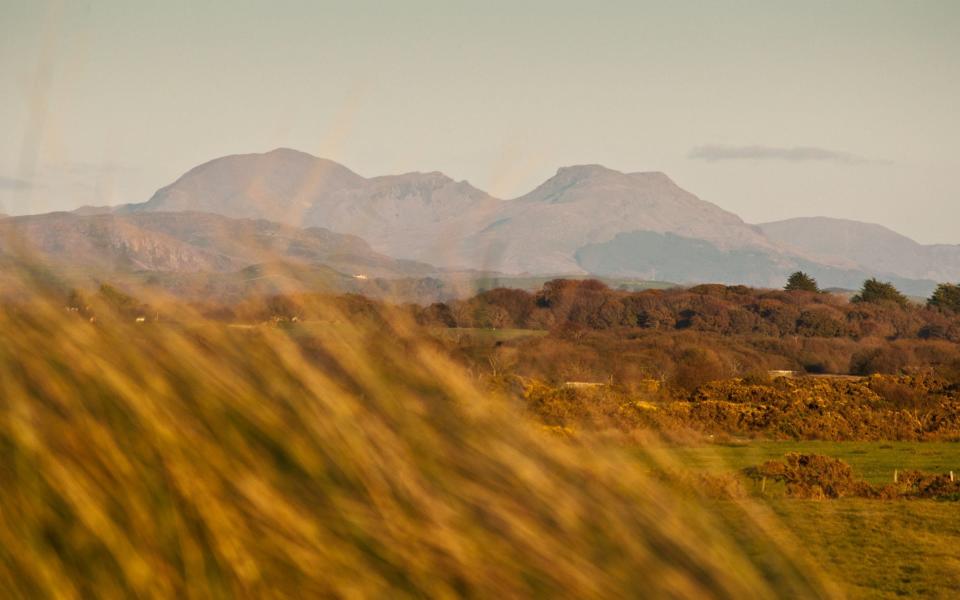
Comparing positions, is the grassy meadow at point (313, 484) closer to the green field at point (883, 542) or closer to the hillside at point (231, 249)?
the hillside at point (231, 249)

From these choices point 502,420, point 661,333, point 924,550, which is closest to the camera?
point 502,420

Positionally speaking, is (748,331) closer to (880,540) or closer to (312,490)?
(880,540)

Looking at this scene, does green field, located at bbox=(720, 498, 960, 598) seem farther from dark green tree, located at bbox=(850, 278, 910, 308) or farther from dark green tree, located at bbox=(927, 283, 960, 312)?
dark green tree, located at bbox=(927, 283, 960, 312)

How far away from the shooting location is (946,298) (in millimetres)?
115938

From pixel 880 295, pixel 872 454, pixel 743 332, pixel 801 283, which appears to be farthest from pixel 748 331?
pixel 872 454

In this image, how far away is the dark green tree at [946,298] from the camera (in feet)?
373

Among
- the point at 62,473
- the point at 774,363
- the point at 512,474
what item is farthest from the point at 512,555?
the point at 774,363

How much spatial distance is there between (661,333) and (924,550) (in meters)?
74.7

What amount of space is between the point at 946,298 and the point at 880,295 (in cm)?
655

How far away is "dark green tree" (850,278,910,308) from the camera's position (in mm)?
115238

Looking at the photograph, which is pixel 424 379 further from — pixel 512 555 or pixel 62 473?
pixel 62 473

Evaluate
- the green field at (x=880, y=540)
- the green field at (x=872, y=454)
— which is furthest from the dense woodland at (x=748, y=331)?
the green field at (x=880, y=540)

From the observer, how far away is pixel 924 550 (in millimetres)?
16953

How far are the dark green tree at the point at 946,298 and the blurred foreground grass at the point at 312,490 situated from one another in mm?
119403
